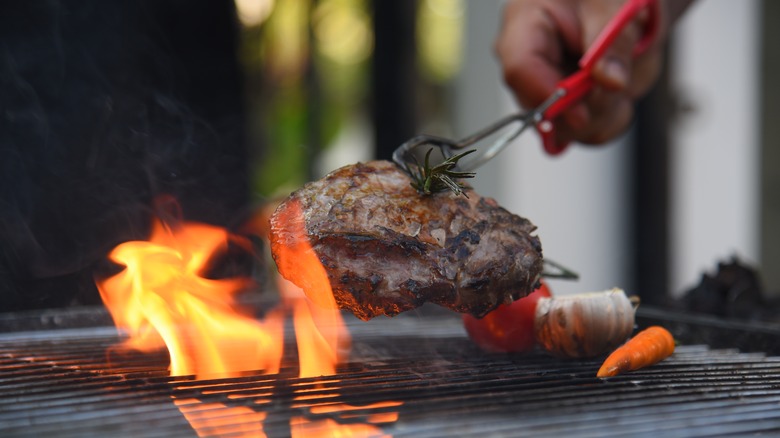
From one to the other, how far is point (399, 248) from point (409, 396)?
1.41ft

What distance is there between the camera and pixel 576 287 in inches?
267

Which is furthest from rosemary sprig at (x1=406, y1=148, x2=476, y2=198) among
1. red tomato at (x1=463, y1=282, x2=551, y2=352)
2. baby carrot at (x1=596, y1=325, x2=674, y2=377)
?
baby carrot at (x1=596, y1=325, x2=674, y2=377)

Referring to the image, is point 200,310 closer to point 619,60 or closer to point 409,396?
point 409,396

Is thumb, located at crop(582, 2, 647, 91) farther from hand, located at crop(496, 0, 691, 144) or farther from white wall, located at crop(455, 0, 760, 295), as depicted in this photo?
white wall, located at crop(455, 0, 760, 295)

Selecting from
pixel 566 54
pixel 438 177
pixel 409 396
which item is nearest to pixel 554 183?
pixel 566 54

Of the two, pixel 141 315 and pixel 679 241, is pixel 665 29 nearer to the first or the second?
pixel 141 315

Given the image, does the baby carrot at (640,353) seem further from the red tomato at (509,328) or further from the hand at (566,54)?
the hand at (566,54)

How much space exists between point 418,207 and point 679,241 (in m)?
5.34

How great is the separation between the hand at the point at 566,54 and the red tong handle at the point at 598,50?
4 cm

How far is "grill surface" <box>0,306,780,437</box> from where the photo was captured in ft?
5.08

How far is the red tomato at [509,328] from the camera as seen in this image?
2.45 meters

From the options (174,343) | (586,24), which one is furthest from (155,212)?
(586,24)

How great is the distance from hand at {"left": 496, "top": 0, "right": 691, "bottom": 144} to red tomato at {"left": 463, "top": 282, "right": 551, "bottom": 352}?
1.32 metres

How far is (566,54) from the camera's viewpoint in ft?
12.7
